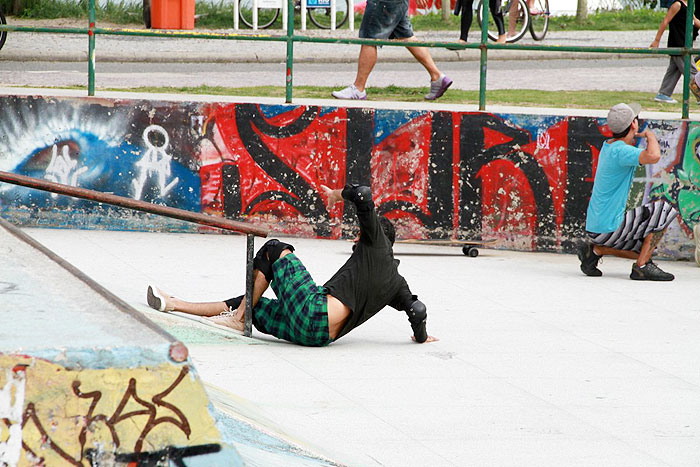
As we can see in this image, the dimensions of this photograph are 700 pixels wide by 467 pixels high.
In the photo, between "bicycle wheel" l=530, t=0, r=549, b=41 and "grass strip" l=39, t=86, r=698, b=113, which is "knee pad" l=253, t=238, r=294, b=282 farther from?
"bicycle wheel" l=530, t=0, r=549, b=41

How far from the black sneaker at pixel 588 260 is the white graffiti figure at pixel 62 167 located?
410 centimetres

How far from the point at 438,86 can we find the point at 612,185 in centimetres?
246

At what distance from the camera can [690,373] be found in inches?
219

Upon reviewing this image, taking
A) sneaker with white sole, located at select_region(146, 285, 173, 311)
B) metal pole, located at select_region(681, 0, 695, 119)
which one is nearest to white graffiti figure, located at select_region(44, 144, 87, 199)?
sneaker with white sole, located at select_region(146, 285, 173, 311)

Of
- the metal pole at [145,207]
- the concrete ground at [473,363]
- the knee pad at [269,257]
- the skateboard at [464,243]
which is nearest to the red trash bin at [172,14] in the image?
the concrete ground at [473,363]

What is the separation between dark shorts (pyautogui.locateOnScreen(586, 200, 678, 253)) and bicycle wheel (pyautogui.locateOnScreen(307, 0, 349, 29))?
1077 centimetres

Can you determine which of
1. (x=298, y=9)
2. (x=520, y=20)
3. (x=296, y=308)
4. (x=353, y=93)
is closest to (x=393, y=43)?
(x=353, y=93)

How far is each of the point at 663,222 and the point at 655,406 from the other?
3.37 m

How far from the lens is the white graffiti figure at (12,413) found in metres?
2.72

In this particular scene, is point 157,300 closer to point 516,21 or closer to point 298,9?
point 516,21

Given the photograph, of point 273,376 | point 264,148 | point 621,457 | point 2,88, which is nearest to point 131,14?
point 2,88

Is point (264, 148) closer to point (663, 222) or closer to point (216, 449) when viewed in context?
point (663, 222)

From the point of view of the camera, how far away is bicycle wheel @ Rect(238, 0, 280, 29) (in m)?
17.8

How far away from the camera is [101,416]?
282cm
